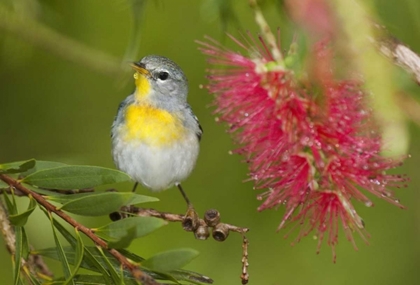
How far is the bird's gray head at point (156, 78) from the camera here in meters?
2.14

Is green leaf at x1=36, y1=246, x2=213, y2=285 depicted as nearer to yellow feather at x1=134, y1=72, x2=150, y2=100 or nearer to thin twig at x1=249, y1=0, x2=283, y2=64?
thin twig at x1=249, y1=0, x2=283, y2=64

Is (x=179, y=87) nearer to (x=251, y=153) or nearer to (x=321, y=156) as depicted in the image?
(x=251, y=153)

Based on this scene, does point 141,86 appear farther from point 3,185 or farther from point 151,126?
point 3,185

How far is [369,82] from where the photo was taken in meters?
0.58

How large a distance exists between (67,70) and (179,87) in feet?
2.42

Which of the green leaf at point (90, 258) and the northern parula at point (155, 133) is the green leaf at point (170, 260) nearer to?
the green leaf at point (90, 258)

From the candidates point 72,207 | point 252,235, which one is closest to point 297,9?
point 72,207

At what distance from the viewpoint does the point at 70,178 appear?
1.22m

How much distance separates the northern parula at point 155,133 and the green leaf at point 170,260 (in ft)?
3.10

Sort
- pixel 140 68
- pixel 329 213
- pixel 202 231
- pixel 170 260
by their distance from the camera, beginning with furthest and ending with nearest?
pixel 140 68
pixel 329 213
pixel 202 231
pixel 170 260

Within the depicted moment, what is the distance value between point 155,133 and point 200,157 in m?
0.68

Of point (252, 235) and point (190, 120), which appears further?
point (252, 235)

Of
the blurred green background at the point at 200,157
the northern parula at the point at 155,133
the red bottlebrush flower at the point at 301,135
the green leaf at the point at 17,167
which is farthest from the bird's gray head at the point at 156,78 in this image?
the green leaf at the point at 17,167

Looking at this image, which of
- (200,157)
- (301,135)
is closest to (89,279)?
(301,135)
